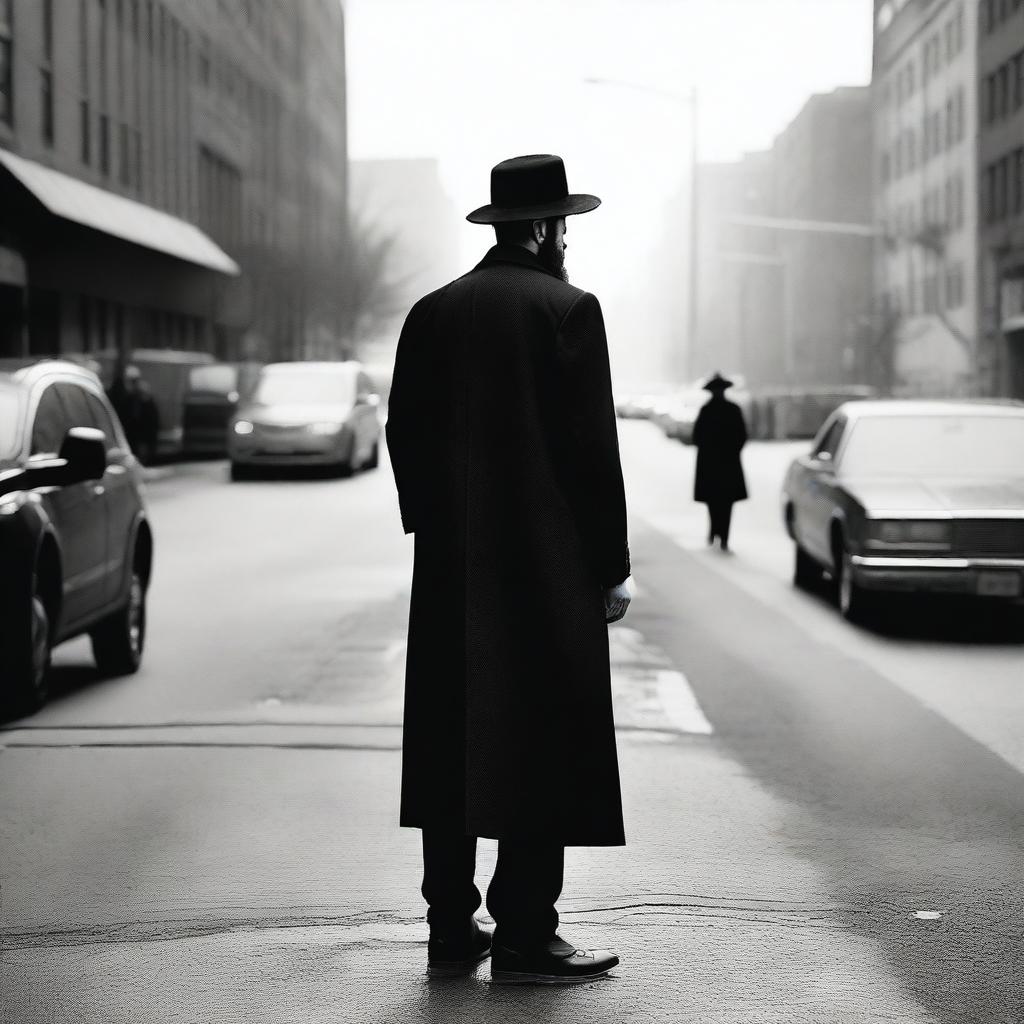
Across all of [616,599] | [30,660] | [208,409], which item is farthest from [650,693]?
[208,409]

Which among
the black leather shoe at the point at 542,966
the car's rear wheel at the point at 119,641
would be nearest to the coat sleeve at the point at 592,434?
the black leather shoe at the point at 542,966

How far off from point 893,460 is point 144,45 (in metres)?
36.5

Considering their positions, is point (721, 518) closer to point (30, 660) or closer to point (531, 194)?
point (30, 660)

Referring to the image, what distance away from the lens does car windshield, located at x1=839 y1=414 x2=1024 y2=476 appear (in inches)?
505

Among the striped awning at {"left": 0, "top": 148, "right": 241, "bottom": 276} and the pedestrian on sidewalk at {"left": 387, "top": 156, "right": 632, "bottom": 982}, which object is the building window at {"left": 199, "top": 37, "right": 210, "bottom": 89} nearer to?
the striped awning at {"left": 0, "top": 148, "right": 241, "bottom": 276}

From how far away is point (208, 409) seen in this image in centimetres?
3372

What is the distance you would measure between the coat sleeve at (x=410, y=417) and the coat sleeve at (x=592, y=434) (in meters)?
0.38

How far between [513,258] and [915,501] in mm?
8015

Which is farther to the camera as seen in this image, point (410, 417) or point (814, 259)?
point (814, 259)

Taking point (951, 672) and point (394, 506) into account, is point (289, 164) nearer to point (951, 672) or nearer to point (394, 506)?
point (394, 506)

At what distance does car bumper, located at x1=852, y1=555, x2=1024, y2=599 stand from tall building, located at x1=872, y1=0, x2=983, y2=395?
166 feet

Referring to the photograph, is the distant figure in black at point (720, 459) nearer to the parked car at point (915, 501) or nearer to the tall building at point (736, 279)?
the parked car at point (915, 501)

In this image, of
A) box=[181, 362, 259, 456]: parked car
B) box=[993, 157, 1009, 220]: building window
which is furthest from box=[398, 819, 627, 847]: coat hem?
box=[993, 157, 1009, 220]: building window

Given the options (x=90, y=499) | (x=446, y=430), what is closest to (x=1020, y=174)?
(x=90, y=499)
